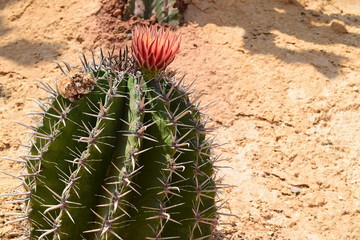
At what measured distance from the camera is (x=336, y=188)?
3225 millimetres

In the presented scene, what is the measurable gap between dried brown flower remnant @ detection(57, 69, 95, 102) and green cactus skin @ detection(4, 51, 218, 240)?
0.03 metres

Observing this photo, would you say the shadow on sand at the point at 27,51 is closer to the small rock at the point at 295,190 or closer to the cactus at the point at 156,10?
the cactus at the point at 156,10

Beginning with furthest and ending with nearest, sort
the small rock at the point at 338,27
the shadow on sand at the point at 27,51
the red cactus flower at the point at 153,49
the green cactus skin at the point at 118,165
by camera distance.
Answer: the small rock at the point at 338,27 < the shadow on sand at the point at 27,51 < the red cactus flower at the point at 153,49 < the green cactus skin at the point at 118,165

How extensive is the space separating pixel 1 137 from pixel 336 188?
241 cm

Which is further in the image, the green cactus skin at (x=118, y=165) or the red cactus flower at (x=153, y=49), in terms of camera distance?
the red cactus flower at (x=153, y=49)

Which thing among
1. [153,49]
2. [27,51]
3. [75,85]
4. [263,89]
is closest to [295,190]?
[263,89]

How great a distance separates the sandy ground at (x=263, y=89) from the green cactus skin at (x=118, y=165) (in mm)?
591

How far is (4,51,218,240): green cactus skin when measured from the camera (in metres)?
1.78

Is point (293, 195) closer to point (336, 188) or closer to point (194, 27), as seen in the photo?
point (336, 188)

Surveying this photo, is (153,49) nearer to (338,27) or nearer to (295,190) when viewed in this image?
(295,190)

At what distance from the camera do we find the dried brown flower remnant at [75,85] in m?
1.85

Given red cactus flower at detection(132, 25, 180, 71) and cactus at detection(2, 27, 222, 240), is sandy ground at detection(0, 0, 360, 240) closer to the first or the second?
cactus at detection(2, 27, 222, 240)

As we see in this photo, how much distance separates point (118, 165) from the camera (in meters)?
1.82

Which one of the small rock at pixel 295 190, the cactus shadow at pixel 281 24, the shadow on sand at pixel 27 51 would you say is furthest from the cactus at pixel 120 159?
the cactus shadow at pixel 281 24
